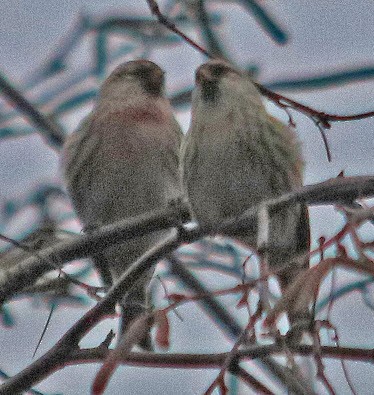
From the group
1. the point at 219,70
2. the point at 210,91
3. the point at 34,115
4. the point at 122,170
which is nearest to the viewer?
the point at 210,91

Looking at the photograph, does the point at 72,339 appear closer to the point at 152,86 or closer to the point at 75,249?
the point at 75,249

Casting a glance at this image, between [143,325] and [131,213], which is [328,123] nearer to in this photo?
[143,325]

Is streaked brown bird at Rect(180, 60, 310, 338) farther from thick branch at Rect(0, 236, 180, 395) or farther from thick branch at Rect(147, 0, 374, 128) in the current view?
thick branch at Rect(147, 0, 374, 128)

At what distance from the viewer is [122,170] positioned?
400cm

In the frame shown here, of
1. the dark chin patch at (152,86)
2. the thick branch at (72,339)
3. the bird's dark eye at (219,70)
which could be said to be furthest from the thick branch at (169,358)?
the dark chin patch at (152,86)

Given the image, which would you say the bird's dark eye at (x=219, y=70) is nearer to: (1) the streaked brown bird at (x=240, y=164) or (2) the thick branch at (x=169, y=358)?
(1) the streaked brown bird at (x=240, y=164)

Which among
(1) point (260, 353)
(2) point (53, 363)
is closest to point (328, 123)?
(1) point (260, 353)

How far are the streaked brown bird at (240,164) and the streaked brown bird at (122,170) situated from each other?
30.6 inches

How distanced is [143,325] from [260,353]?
Answer: 0.54m

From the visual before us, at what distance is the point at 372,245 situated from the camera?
4.28 feet

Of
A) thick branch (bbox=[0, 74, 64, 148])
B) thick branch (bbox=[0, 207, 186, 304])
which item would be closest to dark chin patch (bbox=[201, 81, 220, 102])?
thick branch (bbox=[0, 207, 186, 304])

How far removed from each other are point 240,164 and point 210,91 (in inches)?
15.6

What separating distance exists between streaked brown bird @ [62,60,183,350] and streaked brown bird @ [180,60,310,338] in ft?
2.55

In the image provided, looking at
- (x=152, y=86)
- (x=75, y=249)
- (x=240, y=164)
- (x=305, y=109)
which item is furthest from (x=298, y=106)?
(x=152, y=86)
